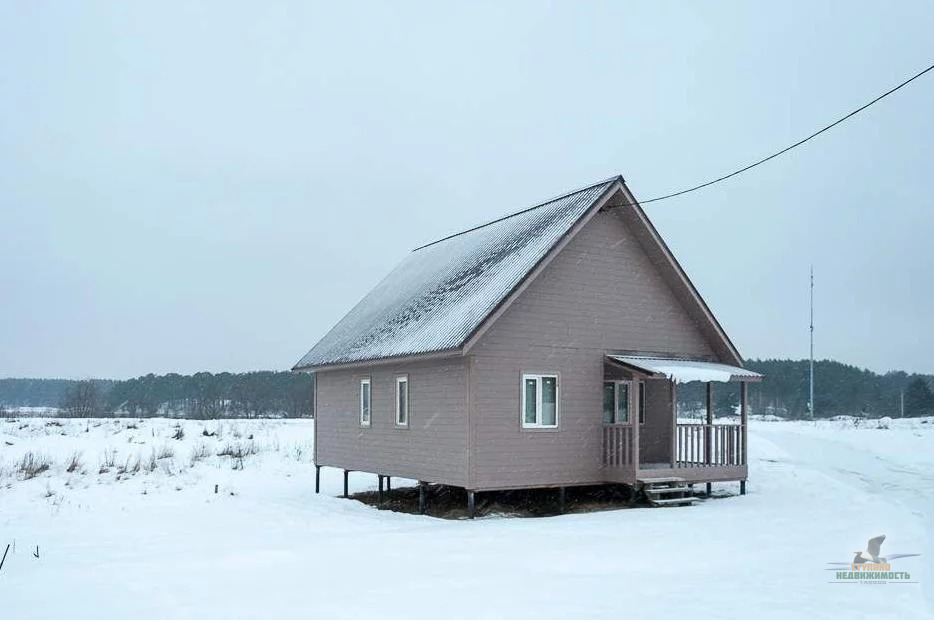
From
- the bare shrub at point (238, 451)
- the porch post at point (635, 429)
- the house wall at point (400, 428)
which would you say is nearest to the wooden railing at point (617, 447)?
the porch post at point (635, 429)

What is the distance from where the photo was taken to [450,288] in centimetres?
2216

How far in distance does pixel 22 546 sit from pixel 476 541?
7.51 m

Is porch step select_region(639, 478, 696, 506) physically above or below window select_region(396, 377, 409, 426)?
below

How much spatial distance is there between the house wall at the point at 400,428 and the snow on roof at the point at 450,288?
62cm

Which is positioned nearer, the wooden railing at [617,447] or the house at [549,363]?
the house at [549,363]

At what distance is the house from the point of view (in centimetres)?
1875

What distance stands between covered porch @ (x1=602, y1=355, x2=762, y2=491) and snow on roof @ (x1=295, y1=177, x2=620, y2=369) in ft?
10.6

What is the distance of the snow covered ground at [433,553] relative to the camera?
999 cm

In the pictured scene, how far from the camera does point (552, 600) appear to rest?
1015cm

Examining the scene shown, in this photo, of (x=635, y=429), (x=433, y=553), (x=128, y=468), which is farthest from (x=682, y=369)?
(x=128, y=468)

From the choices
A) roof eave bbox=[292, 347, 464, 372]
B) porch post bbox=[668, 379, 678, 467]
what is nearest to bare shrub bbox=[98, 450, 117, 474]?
roof eave bbox=[292, 347, 464, 372]

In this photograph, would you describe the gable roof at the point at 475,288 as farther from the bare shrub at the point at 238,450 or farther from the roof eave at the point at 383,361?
the bare shrub at the point at 238,450

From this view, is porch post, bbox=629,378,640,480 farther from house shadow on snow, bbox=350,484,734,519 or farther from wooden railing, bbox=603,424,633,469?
house shadow on snow, bbox=350,484,734,519

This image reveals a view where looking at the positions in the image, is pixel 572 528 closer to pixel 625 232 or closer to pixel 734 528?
pixel 734 528
